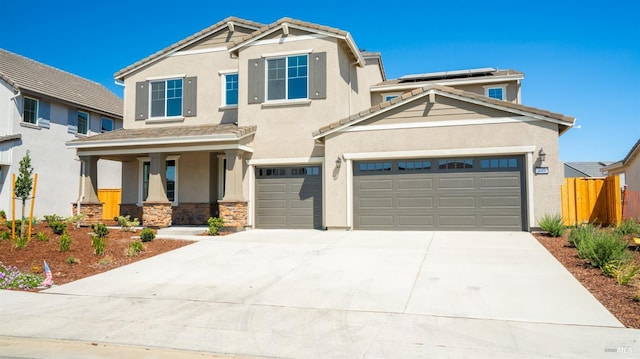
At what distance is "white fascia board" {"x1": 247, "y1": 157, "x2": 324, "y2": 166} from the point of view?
15.7 m

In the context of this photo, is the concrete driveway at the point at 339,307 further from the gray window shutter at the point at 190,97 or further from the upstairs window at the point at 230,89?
the gray window shutter at the point at 190,97

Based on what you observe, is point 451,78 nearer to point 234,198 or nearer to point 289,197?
point 289,197

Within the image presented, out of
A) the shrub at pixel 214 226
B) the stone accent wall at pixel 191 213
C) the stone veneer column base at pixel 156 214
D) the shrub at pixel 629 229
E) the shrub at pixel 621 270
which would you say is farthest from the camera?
the stone accent wall at pixel 191 213

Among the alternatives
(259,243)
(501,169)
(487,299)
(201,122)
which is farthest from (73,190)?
(487,299)

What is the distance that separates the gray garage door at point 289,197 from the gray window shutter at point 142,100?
6.15m

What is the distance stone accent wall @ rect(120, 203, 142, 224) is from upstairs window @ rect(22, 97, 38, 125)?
6424 millimetres

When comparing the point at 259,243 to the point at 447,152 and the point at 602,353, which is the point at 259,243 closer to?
the point at 447,152

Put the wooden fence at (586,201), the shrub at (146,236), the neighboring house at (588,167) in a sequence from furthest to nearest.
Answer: the neighboring house at (588,167)
the wooden fence at (586,201)
the shrub at (146,236)

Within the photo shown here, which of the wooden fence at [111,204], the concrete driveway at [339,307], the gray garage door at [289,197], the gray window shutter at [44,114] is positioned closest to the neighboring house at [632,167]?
the concrete driveway at [339,307]

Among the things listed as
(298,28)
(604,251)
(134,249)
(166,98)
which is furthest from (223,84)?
(604,251)

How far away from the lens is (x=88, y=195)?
17500 mm

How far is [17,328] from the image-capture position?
5926mm

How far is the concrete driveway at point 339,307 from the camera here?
5.16 m

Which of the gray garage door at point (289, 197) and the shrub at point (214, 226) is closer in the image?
the shrub at point (214, 226)
